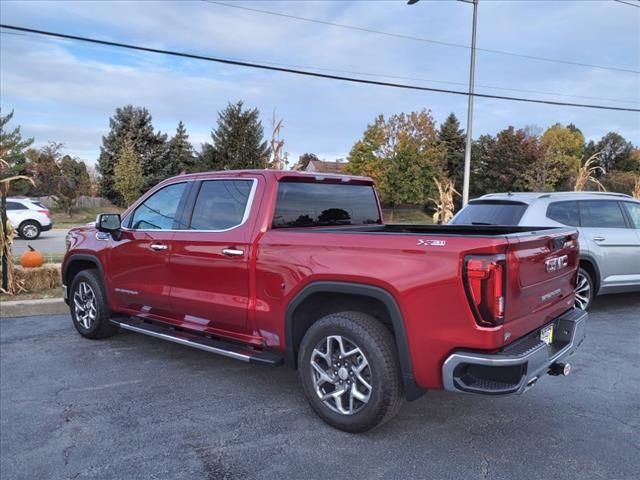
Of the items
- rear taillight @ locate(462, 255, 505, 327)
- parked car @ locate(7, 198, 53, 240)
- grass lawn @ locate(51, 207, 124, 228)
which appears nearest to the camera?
rear taillight @ locate(462, 255, 505, 327)

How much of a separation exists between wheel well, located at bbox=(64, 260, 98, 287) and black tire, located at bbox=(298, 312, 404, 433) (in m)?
3.53

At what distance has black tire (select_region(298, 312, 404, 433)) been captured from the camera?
3.25 metres

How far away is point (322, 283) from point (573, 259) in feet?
6.62

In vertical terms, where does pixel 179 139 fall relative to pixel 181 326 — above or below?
above

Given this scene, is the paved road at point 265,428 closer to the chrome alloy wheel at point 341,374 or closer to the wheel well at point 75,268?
the chrome alloy wheel at point 341,374

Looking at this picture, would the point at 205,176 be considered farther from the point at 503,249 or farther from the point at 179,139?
the point at 179,139

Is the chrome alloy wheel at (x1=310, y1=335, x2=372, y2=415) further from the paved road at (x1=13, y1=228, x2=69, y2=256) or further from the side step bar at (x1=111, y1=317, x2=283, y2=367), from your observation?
the paved road at (x1=13, y1=228, x2=69, y2=256)

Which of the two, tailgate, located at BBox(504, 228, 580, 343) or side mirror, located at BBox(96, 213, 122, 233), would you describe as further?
side mirror, located at BBox(96, 213, 122, 233)

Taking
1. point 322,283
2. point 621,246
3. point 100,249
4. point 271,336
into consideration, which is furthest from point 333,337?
point 621,246

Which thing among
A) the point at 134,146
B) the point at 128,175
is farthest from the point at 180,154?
the point at 128,175

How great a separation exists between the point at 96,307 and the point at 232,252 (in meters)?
2.42

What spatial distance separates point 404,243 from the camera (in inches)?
Answer: 125

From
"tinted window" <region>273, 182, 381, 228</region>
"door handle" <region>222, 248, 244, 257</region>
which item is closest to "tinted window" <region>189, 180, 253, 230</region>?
"door handle" <region>222, 248, 244, 257</region>

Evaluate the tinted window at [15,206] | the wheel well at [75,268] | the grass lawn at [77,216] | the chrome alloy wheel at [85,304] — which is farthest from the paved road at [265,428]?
the grass lawn at [77,216]
